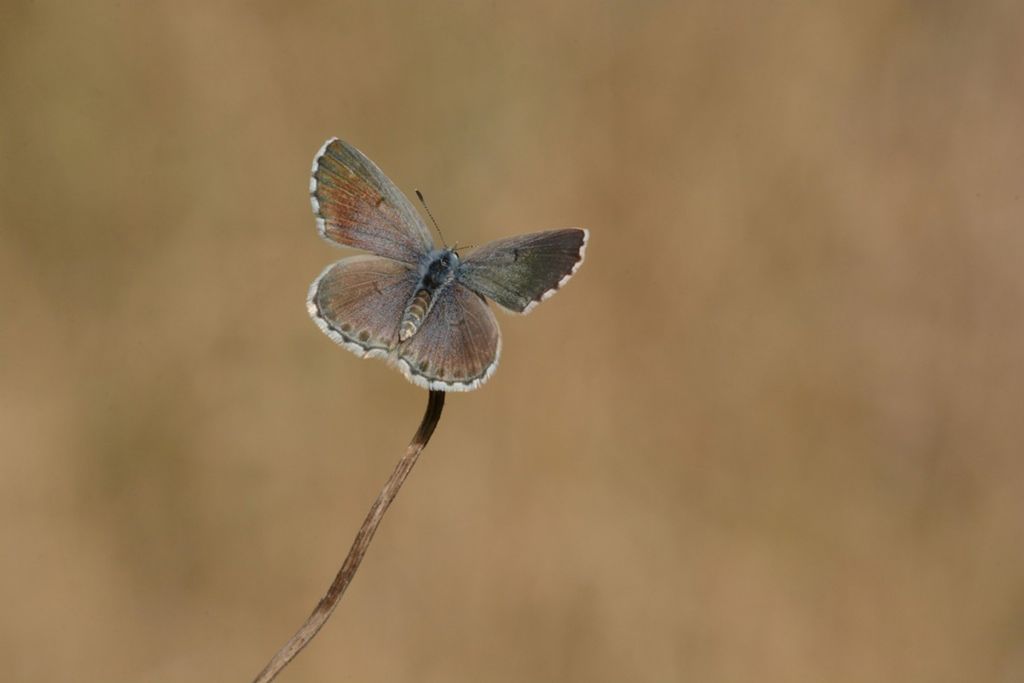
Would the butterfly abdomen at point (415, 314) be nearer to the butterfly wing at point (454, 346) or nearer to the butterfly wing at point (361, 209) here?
the butterfly wing at point (454, 346)

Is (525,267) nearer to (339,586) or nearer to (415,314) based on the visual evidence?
(415,314)

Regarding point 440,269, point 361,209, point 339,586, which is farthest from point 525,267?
point 339,586

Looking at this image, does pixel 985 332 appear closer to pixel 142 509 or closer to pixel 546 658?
pixel 546 658

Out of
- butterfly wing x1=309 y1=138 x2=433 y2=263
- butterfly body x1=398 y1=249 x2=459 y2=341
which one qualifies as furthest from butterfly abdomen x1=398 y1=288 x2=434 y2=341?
butterfly wing x1=309 y1=138 x2=433 y2=263

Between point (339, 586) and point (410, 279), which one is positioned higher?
point (410, 279)

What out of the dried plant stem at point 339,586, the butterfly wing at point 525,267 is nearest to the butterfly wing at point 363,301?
the butterfly wing at point 525,267

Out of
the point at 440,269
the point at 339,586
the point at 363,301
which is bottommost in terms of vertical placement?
the point at 339,586

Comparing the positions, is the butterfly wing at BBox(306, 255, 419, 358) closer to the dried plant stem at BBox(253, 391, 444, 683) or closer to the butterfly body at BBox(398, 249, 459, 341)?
the butterfly body at BBox(398, 249, 459, 341)
